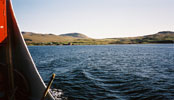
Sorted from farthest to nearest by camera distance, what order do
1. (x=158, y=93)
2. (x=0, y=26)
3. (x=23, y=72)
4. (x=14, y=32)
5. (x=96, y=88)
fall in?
(x=96, y=88), (x=158, y=93), (x=23, y=72), (x=14, y=32), (x=0, y=26)

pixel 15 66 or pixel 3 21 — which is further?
pixel 15 66

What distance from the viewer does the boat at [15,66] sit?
736 centimetres

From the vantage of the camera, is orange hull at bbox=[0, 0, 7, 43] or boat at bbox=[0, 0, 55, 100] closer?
orange hull at bbox=[0, 0, 7, 43]

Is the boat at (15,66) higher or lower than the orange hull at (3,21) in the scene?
lower

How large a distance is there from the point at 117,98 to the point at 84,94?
3.77 metres

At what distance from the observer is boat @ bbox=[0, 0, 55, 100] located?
736 cm

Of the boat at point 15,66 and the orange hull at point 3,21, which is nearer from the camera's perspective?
the orange hull at point 3,21

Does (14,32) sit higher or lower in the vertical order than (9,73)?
higher

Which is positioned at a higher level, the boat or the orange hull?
the orange hull

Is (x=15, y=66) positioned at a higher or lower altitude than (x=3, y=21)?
lower

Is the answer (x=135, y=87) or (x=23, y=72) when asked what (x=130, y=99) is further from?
(x=23, y=72)

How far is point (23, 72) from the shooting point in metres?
8.38

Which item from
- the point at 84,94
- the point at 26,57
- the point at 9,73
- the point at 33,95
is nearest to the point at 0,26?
the point at 26,57

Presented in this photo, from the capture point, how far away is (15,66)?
8.41 metres
